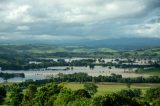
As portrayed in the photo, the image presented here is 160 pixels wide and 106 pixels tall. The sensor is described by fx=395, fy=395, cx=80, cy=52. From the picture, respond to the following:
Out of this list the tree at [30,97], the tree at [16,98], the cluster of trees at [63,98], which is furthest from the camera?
the tree at [16,98]

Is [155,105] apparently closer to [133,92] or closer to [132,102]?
[132,102]

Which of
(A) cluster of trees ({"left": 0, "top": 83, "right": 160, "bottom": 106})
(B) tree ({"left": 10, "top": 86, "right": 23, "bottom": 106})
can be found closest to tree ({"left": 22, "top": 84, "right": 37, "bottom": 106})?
(A) cluster of trees ({"left": 0, "top": 83, "right": 160, "bottom": 106})

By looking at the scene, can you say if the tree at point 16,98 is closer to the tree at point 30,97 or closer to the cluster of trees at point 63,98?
the cluster of trees at point 63,98

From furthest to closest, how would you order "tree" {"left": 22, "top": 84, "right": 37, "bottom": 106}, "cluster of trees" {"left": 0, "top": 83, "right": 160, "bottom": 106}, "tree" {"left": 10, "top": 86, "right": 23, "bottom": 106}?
"tree" {"left": 10, "top": 86, "right": 23, "bottom": 106}
"tree" {"left": 22, "top": 84, "right": 37, "bottom": 106}
"cluster of trees" {"left": 0, "top": 83, "right": 160, "bottom": 106}

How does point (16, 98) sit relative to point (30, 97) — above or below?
below

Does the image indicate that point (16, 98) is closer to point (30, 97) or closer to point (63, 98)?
point (30, 97)

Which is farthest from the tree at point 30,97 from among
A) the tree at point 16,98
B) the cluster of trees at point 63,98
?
the tree at point 16,98

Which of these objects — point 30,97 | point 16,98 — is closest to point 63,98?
point 30,97

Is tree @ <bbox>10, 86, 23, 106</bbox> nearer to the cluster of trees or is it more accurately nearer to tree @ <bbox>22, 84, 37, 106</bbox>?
the cluster of trees

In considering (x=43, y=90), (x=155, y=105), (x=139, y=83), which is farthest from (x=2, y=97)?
(x=139, y=83)

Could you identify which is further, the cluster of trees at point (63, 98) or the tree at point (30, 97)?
the tree at point (30, 97)

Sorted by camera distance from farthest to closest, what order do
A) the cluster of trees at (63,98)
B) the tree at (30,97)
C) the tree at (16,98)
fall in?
the tree at (16,98), the tree at (30,97), the cluster of trees at (63,98)
